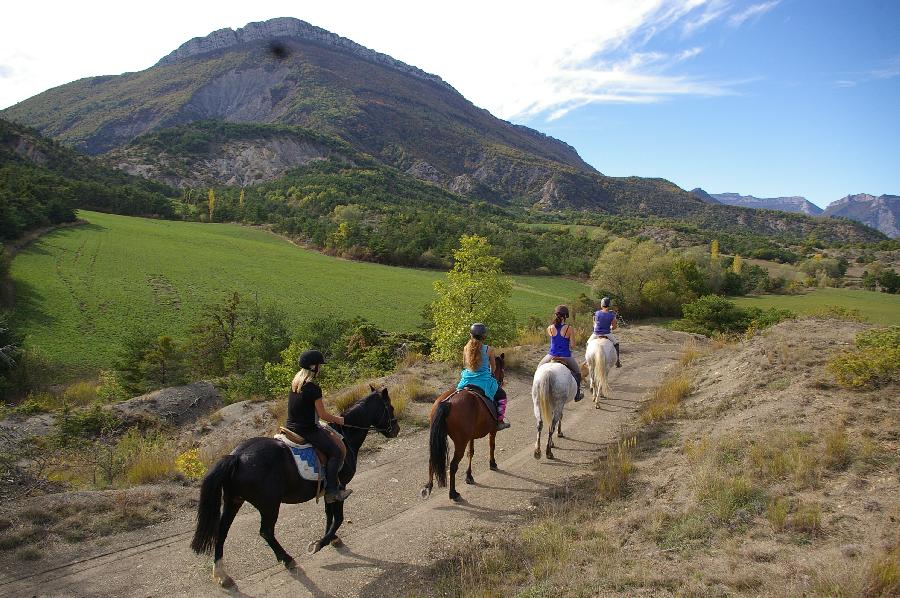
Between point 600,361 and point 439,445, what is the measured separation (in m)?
6.92

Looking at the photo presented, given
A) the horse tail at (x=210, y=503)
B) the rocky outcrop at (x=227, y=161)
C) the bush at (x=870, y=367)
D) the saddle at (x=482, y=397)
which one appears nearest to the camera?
the horse tail at (x=210, y=503)

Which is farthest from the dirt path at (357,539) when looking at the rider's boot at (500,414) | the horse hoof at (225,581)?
the rider's boot at (500,414)

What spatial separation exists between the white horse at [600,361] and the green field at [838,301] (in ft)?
147

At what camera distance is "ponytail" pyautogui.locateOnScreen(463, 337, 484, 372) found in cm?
848

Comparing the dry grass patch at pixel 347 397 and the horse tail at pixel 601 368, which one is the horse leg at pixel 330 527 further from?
the horse tail at pixel 601 368

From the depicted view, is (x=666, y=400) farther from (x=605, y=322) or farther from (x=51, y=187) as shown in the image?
(x=51, y=187)

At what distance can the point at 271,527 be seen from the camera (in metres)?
5.84

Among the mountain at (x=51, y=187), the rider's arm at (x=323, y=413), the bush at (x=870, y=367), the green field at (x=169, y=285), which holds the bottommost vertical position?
the green field at (x=169, y=285)

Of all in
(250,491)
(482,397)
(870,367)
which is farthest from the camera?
(870,367)

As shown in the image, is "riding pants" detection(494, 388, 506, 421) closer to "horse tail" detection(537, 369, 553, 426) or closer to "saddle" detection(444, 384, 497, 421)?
"saddle" detection(444, 384, 497, 421)

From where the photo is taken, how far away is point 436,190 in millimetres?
176250

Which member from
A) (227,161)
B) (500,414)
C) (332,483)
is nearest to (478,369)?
(500,414)

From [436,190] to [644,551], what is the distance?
176 meters

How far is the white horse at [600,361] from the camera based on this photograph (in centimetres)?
1288
